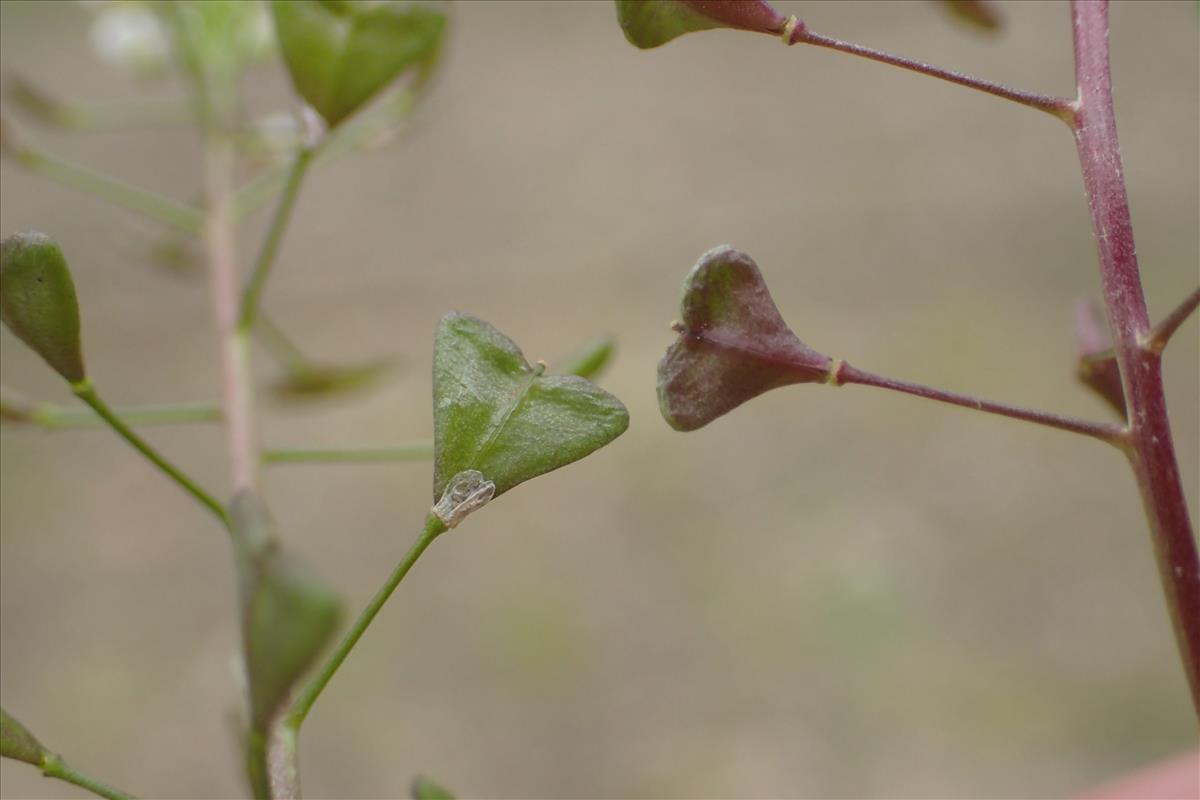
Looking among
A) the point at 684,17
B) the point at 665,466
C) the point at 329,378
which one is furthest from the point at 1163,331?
the point at 665,466

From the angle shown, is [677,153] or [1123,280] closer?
[1123,280]

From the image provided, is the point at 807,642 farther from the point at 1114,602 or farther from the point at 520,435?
the point at 520,435

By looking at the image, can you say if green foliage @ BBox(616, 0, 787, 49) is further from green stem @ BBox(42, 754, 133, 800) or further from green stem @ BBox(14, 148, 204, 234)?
green stem @ BBox(14, 148, 204, 234)

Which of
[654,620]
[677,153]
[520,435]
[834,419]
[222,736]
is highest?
[520,435]

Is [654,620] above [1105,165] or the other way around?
the other way around

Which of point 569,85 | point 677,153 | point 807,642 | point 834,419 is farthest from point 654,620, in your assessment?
point 569,85

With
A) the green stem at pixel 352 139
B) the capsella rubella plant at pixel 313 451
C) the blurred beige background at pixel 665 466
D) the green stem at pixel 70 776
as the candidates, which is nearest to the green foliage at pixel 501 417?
the capsella rubella plant at pixel 313 451

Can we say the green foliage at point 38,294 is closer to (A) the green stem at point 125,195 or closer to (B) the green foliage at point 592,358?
(B) the green foliage at point 592,358
